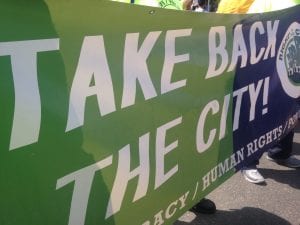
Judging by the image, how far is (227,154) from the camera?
8.92ft

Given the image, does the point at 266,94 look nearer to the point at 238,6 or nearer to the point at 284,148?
the point at 238,6

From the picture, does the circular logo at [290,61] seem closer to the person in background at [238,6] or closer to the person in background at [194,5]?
the person in background at [238,6]

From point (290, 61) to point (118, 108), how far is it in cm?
208

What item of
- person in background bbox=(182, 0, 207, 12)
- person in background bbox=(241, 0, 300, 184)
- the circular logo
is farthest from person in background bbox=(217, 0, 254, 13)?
person in background bbox=(182, 0, 207, 12)

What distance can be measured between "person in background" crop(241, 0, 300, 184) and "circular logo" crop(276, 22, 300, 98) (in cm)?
21

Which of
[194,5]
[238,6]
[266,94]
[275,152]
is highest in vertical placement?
[238,6]

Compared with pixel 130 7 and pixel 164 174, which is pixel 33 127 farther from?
pixel 164 174

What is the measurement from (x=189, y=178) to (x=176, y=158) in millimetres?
194

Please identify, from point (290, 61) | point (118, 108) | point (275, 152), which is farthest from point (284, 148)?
point (118, 108)

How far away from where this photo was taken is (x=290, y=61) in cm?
346

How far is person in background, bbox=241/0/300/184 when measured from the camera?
3574 millimetres

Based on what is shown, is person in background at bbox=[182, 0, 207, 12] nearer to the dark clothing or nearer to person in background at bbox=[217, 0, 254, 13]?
person in background at bbox=[217, 0, 254, 13]

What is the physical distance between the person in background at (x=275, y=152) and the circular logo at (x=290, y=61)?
0.21 m

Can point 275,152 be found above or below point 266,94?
below
